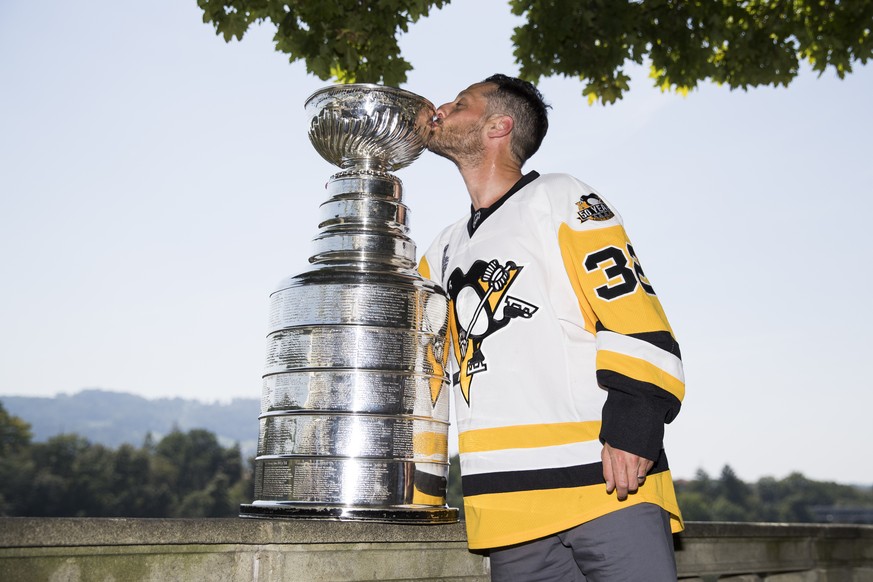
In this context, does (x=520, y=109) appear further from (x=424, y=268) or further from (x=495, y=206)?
(x=424, y=268)

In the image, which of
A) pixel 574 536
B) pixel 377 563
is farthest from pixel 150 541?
pixel 574 536

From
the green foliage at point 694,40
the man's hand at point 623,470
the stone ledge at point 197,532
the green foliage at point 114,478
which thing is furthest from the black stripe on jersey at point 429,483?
the green foliage at point 114,478

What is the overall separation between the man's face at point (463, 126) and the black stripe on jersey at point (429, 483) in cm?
127

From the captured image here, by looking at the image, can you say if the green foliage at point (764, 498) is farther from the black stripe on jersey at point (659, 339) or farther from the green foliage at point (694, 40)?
the black stripe on jersey at point (659, 339)

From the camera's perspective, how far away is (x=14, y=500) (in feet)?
391

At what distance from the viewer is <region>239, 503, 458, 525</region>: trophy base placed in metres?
3.03

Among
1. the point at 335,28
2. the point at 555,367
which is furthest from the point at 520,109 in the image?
the point at 335,28

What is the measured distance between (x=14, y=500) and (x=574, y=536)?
133979mm

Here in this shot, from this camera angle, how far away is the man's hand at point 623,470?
104 inches

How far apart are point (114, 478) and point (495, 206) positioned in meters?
136

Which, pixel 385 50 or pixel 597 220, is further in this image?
pixel 385 50

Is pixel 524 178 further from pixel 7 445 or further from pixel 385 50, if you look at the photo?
pixel 7 445

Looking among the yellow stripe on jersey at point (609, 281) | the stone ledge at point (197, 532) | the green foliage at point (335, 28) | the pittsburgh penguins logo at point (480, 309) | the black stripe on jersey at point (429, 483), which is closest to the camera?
the stone ledge at point (197, 532)

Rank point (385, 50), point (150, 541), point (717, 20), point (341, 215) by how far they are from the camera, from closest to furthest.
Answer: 1. point (150, 541)
2. point (341, 215)
3. point (385, 50)
4. point (717, 20)
